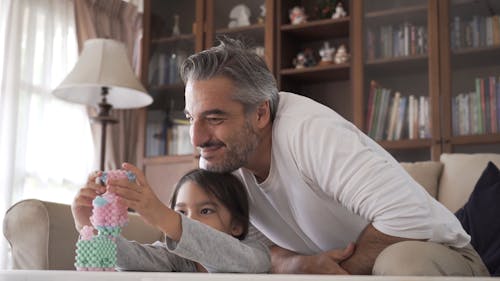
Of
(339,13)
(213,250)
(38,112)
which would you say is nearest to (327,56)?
(339,13)

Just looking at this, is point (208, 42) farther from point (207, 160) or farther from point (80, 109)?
point (207, 160)

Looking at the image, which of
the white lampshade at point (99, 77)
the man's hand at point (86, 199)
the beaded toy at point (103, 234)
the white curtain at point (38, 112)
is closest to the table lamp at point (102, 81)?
the white lampshade at point (99, 77)

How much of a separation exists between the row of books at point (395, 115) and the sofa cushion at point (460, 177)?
0.72 m

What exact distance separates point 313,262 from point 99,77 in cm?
205

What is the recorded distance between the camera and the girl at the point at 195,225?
0.98 metres

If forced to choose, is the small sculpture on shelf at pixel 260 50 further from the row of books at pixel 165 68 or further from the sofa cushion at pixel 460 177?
the sofa cushion at pixel 460 177

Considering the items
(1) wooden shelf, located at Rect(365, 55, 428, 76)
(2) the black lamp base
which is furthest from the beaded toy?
(1) wooden shelf, located at Rect(365, 55, 428, 76)

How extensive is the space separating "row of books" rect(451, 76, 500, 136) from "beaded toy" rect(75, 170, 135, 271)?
234 cm

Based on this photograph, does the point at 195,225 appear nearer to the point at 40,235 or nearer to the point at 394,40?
the point at 40,235

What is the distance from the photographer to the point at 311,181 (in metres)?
1.38

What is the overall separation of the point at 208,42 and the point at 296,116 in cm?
229

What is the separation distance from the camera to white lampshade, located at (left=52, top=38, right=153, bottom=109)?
3.08m

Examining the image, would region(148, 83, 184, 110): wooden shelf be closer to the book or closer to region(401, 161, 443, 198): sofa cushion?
the book

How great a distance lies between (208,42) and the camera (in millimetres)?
3598
